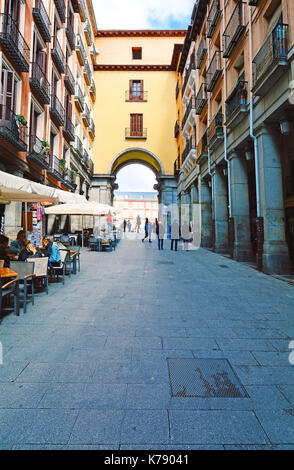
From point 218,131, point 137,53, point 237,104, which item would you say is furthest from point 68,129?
point 137,53

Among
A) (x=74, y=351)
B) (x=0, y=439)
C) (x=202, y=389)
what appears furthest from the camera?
(x=74, y=351)

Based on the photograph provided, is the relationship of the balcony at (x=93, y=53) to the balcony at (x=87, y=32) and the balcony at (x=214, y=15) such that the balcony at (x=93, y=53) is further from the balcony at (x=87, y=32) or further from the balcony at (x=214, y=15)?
the balcony at (x=214, y=15)

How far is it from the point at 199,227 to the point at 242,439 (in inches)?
662

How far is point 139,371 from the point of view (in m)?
2.66

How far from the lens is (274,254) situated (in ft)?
26.5

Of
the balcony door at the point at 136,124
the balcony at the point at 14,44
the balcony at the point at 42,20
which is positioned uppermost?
the balcony door at the point at 136,124

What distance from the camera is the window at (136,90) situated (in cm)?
2981

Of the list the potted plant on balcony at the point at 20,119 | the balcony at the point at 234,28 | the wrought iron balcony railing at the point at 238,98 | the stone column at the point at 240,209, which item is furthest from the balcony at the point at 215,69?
the potted plant on balcony at the point at 20,119

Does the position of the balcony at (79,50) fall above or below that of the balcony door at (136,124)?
above

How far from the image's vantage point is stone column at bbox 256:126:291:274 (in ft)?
26.3

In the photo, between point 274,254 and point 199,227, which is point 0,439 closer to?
point 274,254

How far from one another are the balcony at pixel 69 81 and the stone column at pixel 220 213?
12425mm

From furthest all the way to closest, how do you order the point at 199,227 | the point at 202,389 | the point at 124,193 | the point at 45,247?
1. the point at 124,193
2. the point at 199,227
3. the point at 45,247
4. the point at 202,389
